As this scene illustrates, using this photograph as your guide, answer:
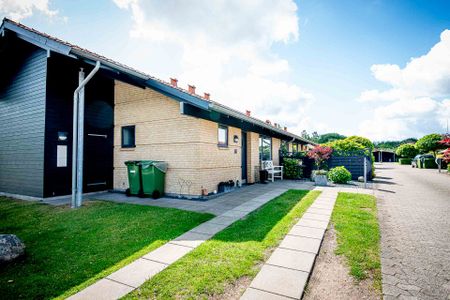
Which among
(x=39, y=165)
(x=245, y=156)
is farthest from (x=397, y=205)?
(x=39, y=165)

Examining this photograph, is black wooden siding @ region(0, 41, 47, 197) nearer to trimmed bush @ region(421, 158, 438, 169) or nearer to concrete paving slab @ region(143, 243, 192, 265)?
concrete paving slab @ region(143, 243, 192, 265)

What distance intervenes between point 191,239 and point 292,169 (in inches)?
428

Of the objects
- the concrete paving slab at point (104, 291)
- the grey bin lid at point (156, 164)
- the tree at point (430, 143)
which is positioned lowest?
the concrete paving slab at point (104, 291)

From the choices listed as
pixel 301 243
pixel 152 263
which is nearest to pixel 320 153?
pixel 301 243

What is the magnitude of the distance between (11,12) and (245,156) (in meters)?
10.9

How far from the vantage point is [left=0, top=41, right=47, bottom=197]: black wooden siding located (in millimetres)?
8086

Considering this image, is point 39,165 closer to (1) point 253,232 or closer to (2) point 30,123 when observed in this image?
(2) point 30,123

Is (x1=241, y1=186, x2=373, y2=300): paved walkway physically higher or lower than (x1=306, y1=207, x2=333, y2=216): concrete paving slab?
lower

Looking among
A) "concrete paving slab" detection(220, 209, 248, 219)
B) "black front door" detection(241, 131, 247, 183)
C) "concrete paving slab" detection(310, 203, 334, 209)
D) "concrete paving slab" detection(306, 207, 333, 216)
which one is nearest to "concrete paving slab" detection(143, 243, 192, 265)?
"concrete paving slab" detection(220, 209, 248, 219)

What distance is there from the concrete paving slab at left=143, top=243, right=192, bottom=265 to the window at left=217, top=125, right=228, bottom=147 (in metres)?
5.74

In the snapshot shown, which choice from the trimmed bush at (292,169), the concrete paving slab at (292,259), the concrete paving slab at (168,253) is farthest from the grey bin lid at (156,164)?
the trimmed bush at (292,169)

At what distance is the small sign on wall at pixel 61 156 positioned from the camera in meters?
8.19

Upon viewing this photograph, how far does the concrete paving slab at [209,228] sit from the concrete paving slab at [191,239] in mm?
167

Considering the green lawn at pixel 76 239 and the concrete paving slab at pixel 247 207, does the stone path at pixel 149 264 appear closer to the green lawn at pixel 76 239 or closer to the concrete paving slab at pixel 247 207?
the green lawn at pixel 76 239
